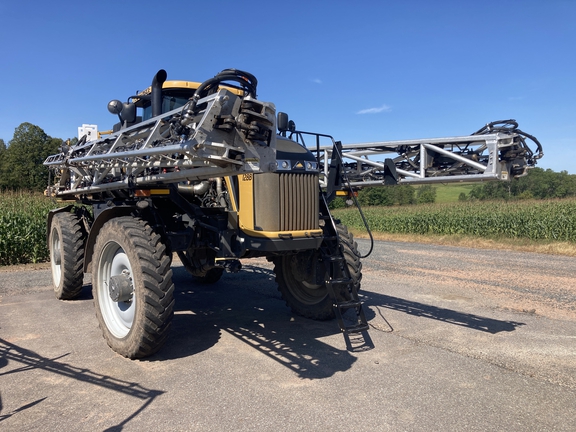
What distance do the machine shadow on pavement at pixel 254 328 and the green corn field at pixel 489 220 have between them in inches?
576

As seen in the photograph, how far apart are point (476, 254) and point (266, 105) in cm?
1298

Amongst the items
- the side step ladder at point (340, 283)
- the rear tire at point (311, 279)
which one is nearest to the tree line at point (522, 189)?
the rear tire at point (311, 279)

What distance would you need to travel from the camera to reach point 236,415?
345cm

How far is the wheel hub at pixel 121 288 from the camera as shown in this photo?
16.2 ft

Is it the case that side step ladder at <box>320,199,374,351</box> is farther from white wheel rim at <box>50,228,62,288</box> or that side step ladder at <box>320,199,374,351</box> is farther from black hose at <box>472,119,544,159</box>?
white wheel rim at <box>50,228,62,288</box>

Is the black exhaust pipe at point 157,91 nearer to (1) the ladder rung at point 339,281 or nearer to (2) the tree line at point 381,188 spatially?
(1) the ladder rung at point 339,281

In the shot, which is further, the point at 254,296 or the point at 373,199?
the point at 373,199

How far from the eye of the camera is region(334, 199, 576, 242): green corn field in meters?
18.3

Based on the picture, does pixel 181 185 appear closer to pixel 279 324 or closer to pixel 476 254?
pixel 279 324

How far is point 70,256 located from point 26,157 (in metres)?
39.3

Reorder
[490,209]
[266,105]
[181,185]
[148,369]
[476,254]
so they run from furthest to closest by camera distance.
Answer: [490,209]
[476,254]
[181,185]
[148,369]
[266,105]

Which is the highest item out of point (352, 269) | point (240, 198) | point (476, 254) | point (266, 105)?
point (266, 105)

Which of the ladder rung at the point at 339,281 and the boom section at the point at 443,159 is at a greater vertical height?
the boom section at the point at 443,159

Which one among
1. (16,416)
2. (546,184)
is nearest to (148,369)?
(16,416)
